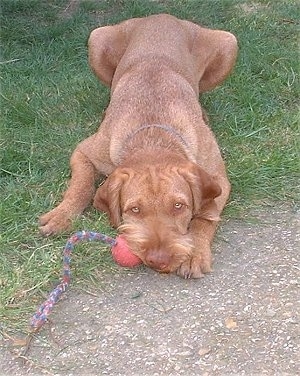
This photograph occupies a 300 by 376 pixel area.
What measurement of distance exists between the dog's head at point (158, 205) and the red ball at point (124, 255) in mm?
64

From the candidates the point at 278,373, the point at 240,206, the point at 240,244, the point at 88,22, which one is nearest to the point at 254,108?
the point at 240,206

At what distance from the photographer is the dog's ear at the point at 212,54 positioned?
6.44 m

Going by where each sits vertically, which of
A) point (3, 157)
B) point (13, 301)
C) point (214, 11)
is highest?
point (13, 301)

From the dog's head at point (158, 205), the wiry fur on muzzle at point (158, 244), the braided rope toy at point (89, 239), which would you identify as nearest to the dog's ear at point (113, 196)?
the dog's head at point (158, 205)

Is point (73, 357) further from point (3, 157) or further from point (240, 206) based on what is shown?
point (3, 157)

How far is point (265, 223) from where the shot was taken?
486cm

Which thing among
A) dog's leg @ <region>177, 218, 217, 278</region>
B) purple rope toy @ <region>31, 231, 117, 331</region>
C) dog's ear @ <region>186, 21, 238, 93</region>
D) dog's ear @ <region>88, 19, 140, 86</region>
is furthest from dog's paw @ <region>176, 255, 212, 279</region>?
dog's ear @ <region>88, 19, 140, 86</region>

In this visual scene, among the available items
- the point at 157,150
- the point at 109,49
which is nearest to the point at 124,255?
the point at 157,150

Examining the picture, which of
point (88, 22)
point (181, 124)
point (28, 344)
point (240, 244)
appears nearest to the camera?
point (28, 344)

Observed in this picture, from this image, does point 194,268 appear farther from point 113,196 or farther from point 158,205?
point 113,196

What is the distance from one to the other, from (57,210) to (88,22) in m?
4.17

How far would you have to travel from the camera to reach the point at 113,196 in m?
4.34

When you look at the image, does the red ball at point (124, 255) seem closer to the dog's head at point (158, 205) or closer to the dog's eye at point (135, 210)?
the dog's head at point (158, 205)

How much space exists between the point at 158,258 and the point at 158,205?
11.5 inches
